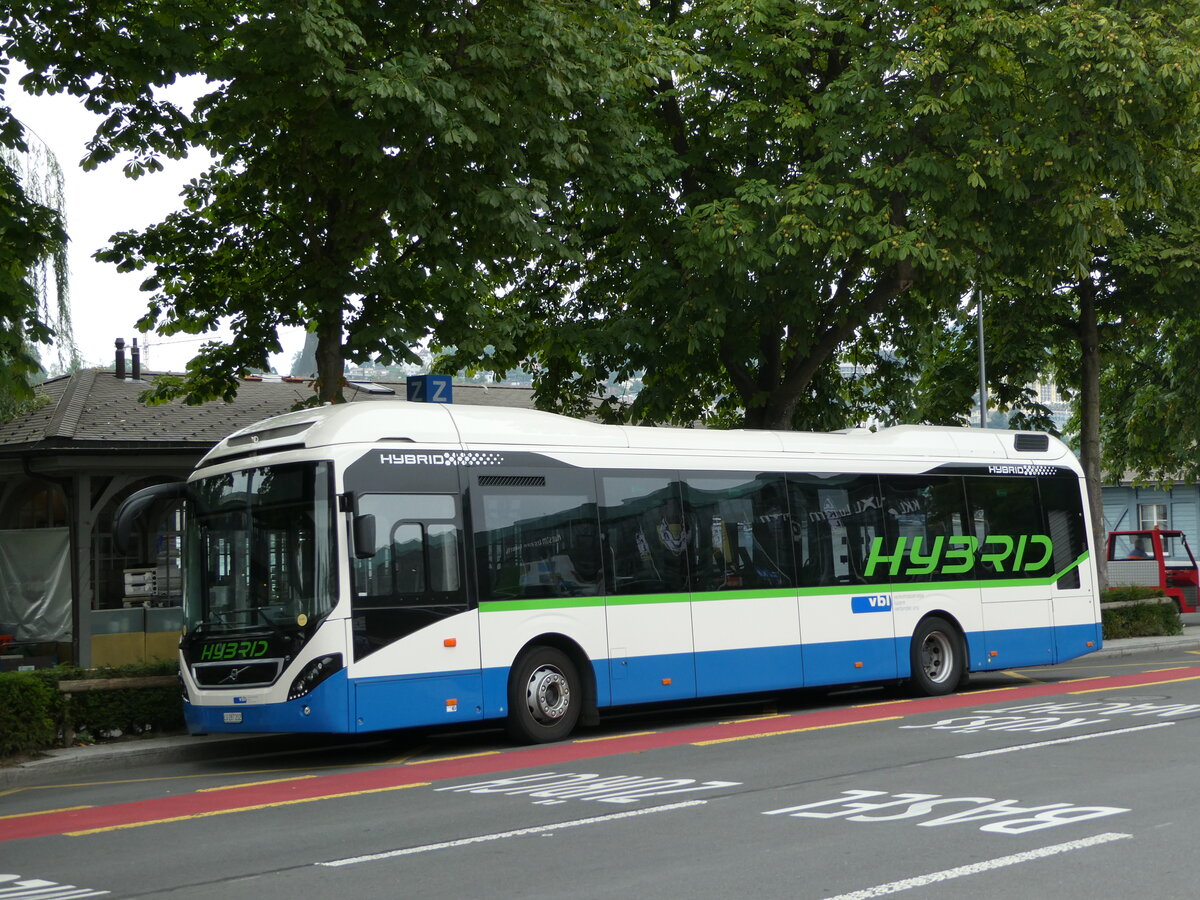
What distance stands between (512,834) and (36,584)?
633 inches

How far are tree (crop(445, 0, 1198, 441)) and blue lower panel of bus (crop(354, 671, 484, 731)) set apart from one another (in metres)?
5.29

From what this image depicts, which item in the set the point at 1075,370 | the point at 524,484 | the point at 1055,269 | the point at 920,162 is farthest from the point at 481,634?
the point at 1075,370

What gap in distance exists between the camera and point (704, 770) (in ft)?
37.9

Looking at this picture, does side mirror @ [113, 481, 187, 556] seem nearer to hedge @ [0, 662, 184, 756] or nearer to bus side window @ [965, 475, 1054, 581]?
hedge @ [0, 662, 184, 756]

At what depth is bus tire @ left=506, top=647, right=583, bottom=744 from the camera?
46.0 feet

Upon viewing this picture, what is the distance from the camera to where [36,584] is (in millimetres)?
22656

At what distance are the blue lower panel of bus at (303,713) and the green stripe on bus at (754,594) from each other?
1731mm

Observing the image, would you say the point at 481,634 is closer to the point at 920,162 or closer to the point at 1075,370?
the point at 920,162

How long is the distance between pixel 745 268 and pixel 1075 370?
1456 cm

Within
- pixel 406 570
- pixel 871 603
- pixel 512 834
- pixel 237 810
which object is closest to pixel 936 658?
pixel 871 603

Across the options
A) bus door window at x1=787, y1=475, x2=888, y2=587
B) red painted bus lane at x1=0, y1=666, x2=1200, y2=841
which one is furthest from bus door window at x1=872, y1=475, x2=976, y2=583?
red painted bus lane at x1=0, y1=666, x2=1200, y2=841

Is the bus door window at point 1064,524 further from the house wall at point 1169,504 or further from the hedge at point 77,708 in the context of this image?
the house wall at point 1169,504

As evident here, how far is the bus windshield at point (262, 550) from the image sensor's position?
12859 mm

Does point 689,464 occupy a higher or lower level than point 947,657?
higher
